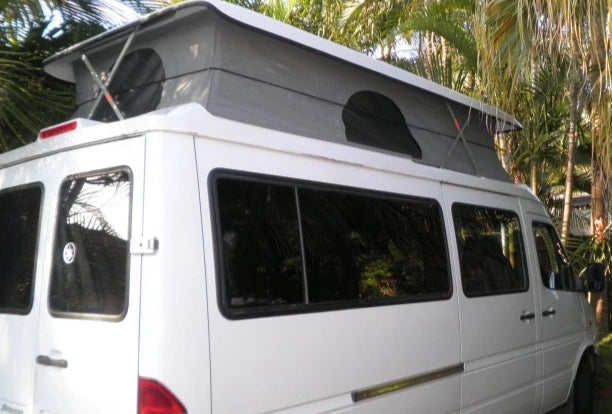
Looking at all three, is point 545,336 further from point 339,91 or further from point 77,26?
point 77,26

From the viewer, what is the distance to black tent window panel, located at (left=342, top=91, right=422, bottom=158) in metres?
4.45

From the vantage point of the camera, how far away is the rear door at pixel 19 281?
3061mm

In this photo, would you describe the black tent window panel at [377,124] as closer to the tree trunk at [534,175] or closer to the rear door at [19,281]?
the rear door at [19,281]

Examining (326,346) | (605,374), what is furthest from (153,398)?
(605,374)

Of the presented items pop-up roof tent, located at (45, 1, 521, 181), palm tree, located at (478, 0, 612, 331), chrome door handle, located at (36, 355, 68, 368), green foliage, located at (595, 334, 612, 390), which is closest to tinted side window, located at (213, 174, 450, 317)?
pop-up roof tent, located at (45, 1, 521, 181)

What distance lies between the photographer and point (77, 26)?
Result: 5.30m

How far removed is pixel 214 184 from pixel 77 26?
316cm

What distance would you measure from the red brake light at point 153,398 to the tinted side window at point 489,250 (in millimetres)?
2540

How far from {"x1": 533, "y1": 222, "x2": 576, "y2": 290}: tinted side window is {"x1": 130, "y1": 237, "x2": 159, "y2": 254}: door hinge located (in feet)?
13.1

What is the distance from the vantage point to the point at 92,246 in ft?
9.59

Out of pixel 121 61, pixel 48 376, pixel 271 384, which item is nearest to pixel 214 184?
pixel 271 384

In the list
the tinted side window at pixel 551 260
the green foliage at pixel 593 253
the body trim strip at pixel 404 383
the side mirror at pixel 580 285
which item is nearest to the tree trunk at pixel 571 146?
the green foliage at pixel 593 253

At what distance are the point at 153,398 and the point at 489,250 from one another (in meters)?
3.24

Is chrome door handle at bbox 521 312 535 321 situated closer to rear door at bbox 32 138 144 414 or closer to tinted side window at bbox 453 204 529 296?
tinted side window at bbox 453 204 529 296
